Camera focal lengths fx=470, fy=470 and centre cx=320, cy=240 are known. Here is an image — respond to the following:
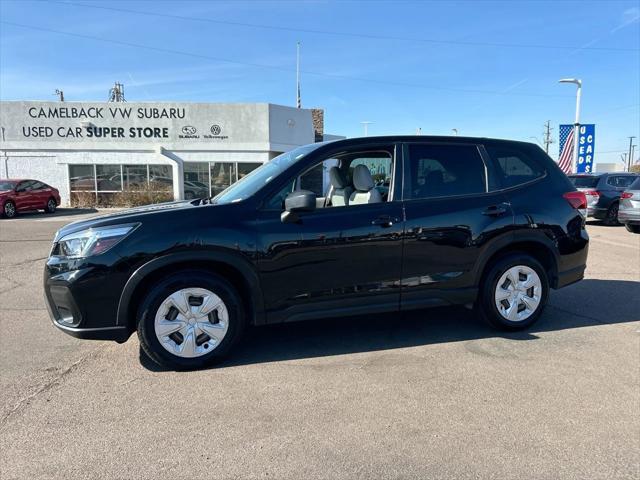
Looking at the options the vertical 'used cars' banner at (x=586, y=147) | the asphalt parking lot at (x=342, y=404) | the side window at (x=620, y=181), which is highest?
the vertical 'used cars' banner at (x=586, y=147)

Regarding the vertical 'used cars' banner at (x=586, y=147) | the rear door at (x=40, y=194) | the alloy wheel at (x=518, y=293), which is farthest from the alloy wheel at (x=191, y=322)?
the vertical 'used cars' banner at (x=586, y=147)

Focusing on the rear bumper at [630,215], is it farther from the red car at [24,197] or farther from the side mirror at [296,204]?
the red car at [24,197]

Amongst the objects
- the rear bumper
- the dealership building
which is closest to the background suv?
the rear bumper

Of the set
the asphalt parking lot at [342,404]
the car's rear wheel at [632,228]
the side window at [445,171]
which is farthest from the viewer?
the car's rear wheel at [632,228]

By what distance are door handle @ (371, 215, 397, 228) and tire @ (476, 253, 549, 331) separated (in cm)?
122

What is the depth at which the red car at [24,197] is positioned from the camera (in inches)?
745

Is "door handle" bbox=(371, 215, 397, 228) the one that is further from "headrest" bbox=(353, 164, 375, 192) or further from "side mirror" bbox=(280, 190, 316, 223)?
"side mirror" bbox=(280, 190, 316, 223)

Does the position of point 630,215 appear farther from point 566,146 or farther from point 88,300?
point 566,146

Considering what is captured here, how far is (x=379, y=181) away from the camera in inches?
174

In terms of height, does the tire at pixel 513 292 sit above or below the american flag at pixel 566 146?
below

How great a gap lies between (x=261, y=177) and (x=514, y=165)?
2548mm

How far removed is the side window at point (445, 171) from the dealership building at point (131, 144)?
22007mm

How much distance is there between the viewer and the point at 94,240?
11.7 ft

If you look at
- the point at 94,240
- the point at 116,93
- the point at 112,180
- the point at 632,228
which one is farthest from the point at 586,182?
the point at 116,93
